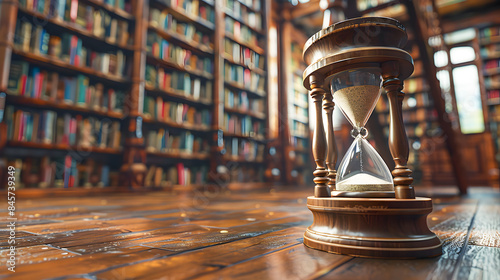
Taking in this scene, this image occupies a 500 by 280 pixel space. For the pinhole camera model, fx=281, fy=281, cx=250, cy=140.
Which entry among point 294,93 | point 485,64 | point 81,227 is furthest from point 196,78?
point 485,64

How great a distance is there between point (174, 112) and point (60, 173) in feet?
4.26

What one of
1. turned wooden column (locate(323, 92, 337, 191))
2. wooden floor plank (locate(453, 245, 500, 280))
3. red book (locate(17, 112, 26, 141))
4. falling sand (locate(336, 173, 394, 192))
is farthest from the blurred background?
wooden floor plank (locate(453, 245, 500, 280))

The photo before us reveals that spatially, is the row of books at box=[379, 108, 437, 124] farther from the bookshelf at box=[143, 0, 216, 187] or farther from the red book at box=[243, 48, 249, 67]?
the bookshelf at box=[143, 0, 216, 187]

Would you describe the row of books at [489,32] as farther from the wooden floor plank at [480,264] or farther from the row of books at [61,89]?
the wooden floor plank at [480,264]

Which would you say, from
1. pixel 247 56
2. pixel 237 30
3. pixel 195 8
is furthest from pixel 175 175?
pixel 237 30

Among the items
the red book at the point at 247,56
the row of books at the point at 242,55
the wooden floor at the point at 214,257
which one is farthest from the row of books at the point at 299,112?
the wooden floor at the point at 214,257

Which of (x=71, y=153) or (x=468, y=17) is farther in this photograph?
(x=468, y=17)

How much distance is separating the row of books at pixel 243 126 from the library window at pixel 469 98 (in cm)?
396

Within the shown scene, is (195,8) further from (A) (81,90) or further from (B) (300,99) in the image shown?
(B) (300,99)

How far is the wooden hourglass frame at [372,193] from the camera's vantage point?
500mm

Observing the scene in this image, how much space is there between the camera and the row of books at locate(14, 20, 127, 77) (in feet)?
7.36

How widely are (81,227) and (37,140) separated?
188cm

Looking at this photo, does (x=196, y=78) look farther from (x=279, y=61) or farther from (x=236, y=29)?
(x=279, y=61)

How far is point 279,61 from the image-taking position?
5.32 meters
